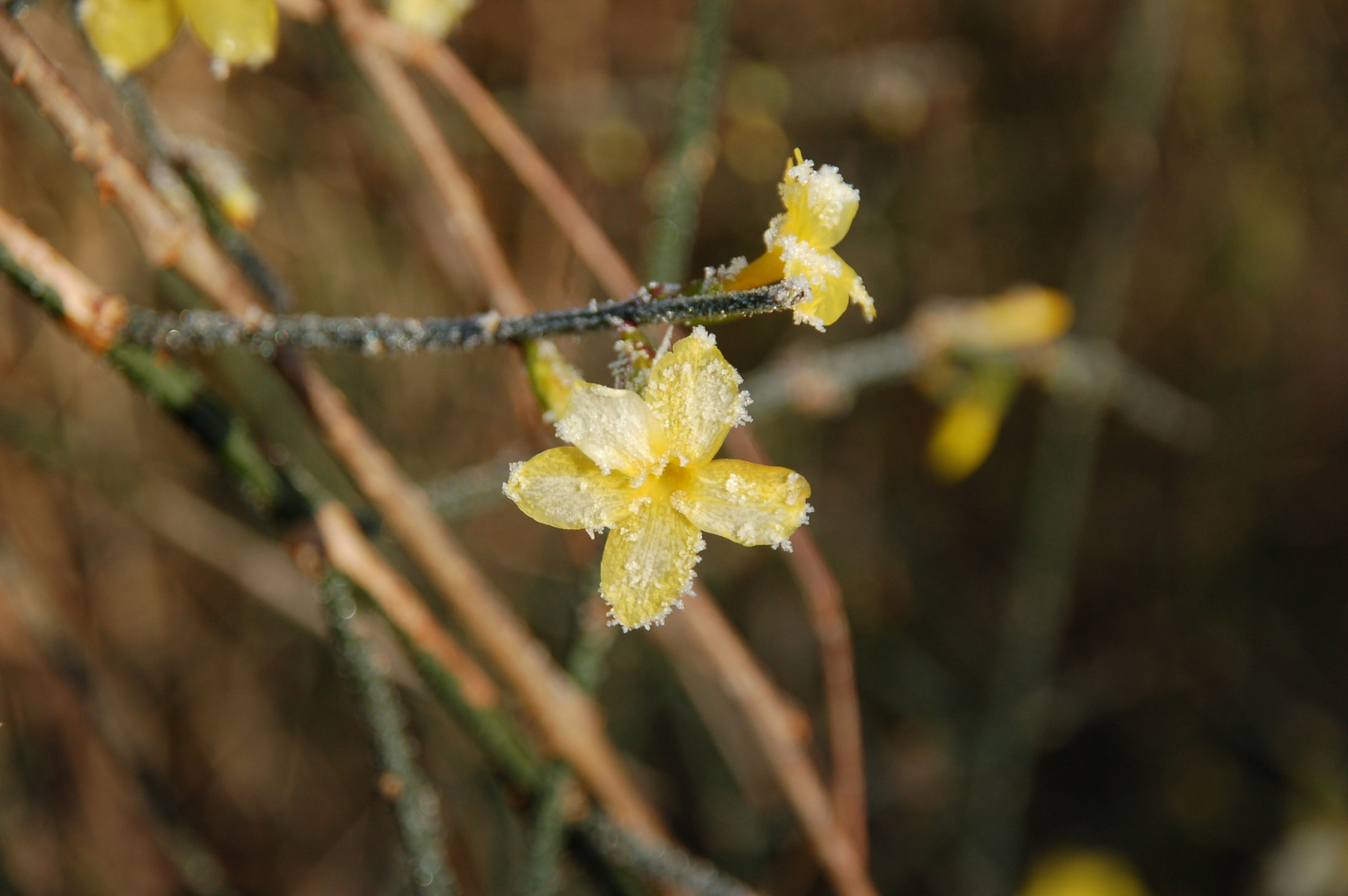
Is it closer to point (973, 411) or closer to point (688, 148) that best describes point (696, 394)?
point (688, 148)

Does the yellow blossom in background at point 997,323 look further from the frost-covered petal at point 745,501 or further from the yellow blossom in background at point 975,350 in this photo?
the frost-covered petal at point 745,501

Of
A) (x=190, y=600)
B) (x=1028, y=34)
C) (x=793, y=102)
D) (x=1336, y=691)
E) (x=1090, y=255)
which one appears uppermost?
(x=1028, y=34)

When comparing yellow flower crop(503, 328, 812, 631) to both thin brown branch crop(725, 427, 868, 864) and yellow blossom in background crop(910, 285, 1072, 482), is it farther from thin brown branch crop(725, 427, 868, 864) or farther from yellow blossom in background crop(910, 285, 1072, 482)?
yellow blossom in background crop(910, 285, 1072, 482)

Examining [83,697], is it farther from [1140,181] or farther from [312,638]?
[1140,181]

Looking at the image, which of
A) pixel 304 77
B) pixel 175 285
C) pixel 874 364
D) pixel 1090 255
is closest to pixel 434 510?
pixel 874 364

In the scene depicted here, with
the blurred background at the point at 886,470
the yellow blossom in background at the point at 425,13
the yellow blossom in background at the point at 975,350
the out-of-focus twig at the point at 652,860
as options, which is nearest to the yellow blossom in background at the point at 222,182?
the yellow blossom in background at the point at 425,13

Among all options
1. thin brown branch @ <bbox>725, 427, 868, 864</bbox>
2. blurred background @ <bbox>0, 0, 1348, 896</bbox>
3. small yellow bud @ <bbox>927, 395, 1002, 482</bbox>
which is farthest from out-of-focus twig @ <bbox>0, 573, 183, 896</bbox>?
small yellow bud @ <bbox>927, 395, 1002, 482</bbox>
